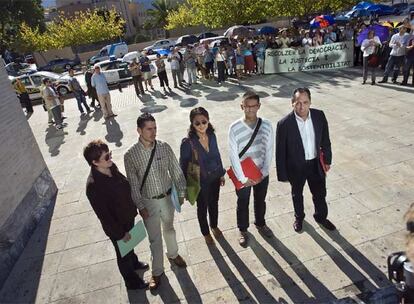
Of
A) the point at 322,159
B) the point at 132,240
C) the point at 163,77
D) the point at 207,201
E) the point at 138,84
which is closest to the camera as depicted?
the point at 132,240

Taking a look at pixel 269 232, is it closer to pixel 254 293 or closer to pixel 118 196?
pixel 254 293

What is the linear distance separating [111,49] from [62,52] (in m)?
10.8

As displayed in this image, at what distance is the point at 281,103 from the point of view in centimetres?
990

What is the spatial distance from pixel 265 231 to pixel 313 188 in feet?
2.76

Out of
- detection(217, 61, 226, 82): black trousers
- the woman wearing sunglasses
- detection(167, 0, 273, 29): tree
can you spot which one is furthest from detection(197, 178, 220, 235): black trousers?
detection(167, 0, 273, 29): tree

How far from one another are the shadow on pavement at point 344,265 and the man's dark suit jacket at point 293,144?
0.83 m

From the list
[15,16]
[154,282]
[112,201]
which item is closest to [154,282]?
[154,282]

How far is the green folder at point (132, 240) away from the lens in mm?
3340

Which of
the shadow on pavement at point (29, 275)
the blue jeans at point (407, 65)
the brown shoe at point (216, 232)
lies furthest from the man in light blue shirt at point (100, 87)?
the blue jeans at point (407, 65)

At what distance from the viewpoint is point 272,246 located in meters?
4.19

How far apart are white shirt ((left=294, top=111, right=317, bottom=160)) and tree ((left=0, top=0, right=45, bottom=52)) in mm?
47855

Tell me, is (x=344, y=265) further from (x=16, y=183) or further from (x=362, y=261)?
(x=16, y=183)

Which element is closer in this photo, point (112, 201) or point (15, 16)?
point (112, 201)

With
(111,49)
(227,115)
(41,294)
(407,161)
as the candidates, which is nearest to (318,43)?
(227,115)
